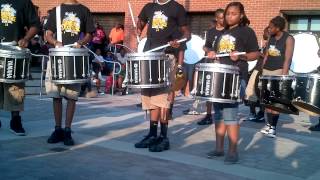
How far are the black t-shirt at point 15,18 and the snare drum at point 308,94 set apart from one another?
3582 mm

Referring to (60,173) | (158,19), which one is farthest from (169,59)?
(60,173)

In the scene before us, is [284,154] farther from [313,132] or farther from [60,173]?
[60,173]

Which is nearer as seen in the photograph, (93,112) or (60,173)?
(60,173)

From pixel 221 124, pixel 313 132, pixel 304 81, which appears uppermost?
pixel 304 81

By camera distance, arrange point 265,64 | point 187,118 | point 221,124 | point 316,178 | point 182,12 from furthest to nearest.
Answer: point 187,118 < point 265,64 < point 182,12 < point 221,124 < point 316,178

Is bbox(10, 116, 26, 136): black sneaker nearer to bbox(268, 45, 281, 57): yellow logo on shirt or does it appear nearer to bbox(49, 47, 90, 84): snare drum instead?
bbox(49, 47, 90, 84): snare drum

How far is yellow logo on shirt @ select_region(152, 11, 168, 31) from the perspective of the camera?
6.08 metres

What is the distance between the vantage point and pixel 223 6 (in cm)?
1547

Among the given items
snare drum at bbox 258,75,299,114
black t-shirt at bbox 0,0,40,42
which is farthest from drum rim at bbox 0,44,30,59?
snare drum at bbox 258,75,299,114

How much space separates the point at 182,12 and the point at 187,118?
10.5 ft

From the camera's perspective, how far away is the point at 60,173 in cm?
472

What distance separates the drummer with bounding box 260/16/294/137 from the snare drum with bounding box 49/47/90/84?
10.6ft

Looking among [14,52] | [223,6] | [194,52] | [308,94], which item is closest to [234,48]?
[308,94]

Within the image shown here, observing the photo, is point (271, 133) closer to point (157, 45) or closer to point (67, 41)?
point (157, 45)
